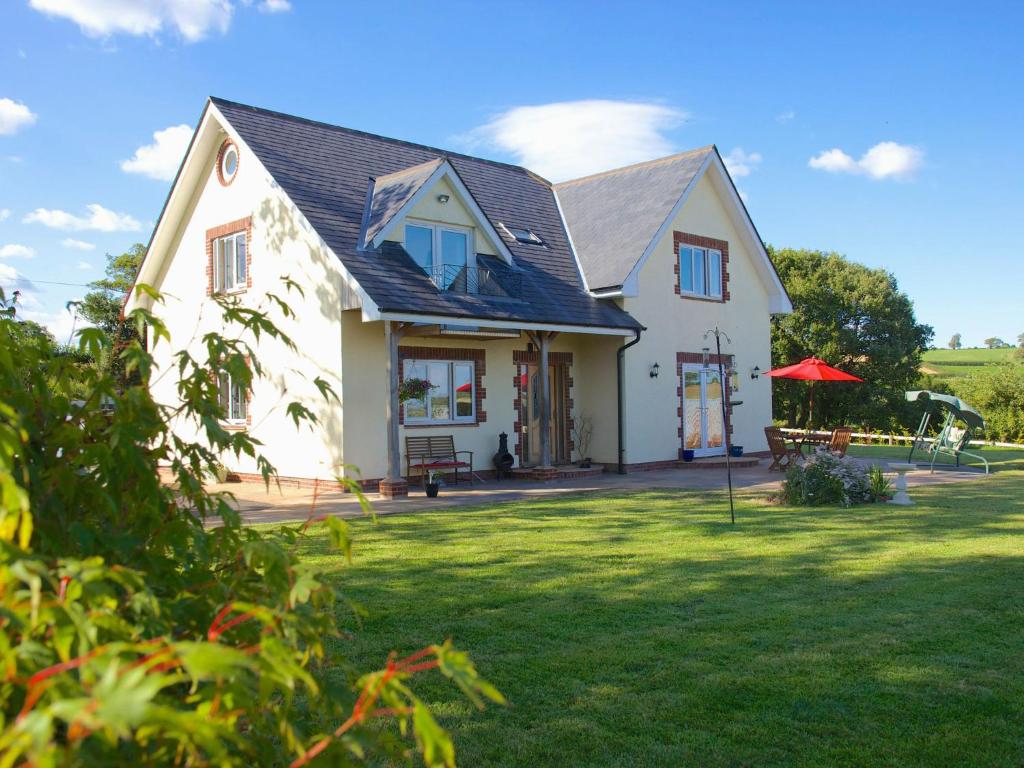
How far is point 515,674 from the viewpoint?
539 cm

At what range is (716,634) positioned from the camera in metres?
6.23

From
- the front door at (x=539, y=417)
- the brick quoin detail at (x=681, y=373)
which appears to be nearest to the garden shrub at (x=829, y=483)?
the front door at (x=539, y=417)

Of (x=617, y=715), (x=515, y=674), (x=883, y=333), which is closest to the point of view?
(x=617, y=715)

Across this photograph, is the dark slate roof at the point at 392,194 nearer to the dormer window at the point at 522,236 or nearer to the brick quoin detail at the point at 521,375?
the dormer window at the point at 522,236

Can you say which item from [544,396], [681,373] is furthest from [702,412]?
[544,396]

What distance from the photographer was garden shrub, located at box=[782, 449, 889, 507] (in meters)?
13.7

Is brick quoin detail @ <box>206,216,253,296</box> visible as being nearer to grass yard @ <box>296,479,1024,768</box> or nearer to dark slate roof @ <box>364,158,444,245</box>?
dark slate roof @ <box>364,158,444,245</box>

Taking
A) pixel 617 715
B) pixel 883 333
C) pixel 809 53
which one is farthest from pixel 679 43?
pixel 883 333

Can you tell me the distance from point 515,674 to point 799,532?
6506 millimetres

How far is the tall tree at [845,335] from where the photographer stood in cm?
3503

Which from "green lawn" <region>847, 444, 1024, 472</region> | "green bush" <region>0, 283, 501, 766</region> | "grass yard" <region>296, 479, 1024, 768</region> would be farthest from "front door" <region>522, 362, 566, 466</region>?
"green bush" <region>0, 283, 501, 766</region>

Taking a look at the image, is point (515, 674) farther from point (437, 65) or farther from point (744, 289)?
point (744, 289)

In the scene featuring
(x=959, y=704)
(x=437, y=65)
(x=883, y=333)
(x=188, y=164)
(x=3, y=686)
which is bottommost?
(x=959, y=704)

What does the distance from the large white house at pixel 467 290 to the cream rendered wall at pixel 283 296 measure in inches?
2.1
